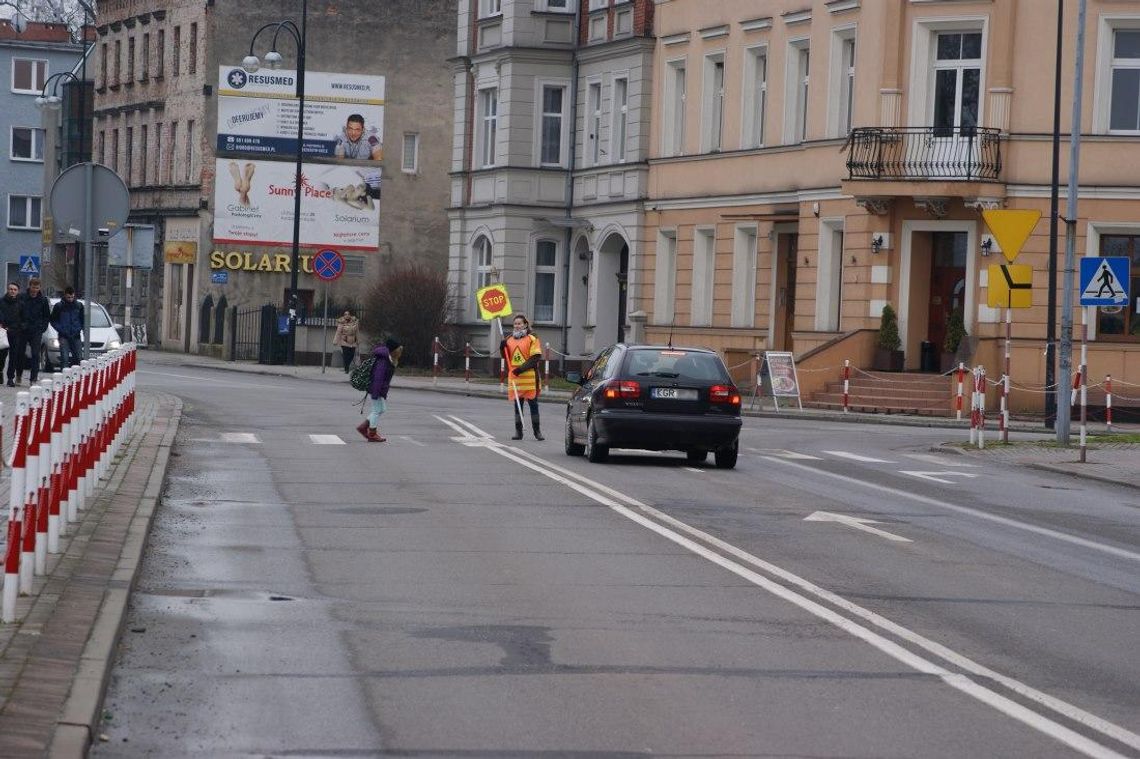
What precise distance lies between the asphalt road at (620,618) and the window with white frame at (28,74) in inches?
3283

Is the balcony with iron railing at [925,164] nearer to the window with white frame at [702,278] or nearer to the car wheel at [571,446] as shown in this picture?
the window with white frame at [702,278]

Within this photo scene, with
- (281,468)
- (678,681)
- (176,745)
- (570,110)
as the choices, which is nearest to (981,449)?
(281,468)

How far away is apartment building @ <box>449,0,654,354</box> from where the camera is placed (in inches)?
2094

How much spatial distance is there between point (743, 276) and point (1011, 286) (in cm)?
1814

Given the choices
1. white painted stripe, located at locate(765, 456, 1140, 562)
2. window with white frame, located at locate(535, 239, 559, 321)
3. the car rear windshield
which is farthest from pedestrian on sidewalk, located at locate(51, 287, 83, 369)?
Result: window with white frame, located at locate(535, 239, 559, 321)

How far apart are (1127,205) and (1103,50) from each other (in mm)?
3051

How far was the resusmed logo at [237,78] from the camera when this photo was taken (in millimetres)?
68312

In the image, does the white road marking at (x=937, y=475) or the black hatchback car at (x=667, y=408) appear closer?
the black hatchback car at (x=667, y=408)

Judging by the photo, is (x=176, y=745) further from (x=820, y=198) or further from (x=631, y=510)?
(x=820, y=198)

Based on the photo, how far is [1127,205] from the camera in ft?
133

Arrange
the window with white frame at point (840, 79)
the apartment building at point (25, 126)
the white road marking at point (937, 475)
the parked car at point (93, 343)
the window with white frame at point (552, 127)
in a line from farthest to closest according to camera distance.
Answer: the apartment building at point (25, 126) < the window with white frame at point (552, 127) < the window with white frame at point (840, 79) < the parked car at point (93, 343) < the white road marking at point (937, 475)

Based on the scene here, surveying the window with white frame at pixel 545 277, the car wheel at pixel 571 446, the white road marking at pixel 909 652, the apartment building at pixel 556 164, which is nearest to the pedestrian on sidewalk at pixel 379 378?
the car wheel at pixel 571 446

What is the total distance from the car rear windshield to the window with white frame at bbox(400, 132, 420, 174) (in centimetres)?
4868

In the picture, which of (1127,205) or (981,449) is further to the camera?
(1127,205)
